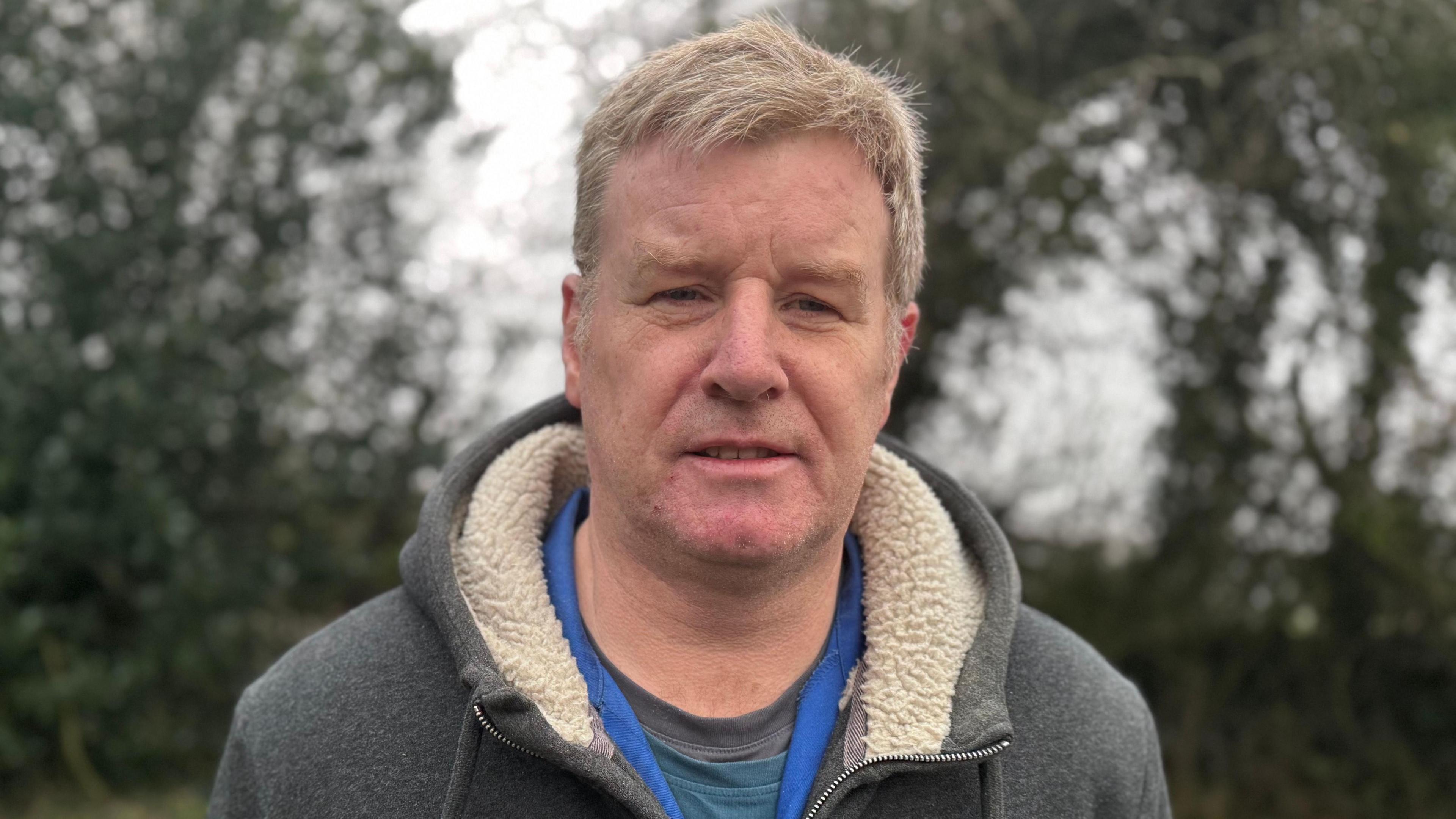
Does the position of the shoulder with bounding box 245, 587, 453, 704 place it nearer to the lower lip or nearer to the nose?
the lower lip

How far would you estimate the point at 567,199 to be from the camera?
4.88 m

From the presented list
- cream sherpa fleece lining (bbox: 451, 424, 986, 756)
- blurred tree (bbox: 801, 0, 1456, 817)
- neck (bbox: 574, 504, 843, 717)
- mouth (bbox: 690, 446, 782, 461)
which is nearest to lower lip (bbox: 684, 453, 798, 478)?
mouth (bbox: 690, 446, 782, 461)

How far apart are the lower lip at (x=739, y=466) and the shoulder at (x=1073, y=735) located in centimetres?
57

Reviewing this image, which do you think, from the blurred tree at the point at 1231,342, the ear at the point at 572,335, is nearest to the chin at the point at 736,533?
the ear at the point at 572,335

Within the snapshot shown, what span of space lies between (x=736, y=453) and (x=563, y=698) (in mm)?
461

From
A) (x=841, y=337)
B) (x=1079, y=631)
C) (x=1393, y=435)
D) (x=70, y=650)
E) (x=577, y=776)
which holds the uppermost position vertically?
(x=841, y=337)

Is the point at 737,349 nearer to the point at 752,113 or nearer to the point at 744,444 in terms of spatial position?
the point at 744,444

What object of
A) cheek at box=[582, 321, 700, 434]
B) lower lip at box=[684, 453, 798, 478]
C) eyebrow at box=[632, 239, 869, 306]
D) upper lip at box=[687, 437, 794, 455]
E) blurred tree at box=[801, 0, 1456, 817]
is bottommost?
blurred tree at box=[801, 0, 1456, 817]

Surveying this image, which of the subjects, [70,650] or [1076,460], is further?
[1076,460]

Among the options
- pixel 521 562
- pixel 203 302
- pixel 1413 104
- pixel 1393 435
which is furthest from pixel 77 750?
pixel 1413 104

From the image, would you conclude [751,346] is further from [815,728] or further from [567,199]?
[567,199]

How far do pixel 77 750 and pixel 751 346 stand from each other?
4023 millimetres

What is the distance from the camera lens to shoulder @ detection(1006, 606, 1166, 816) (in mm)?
1861

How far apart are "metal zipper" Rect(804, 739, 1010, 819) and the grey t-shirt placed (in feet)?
0.43
